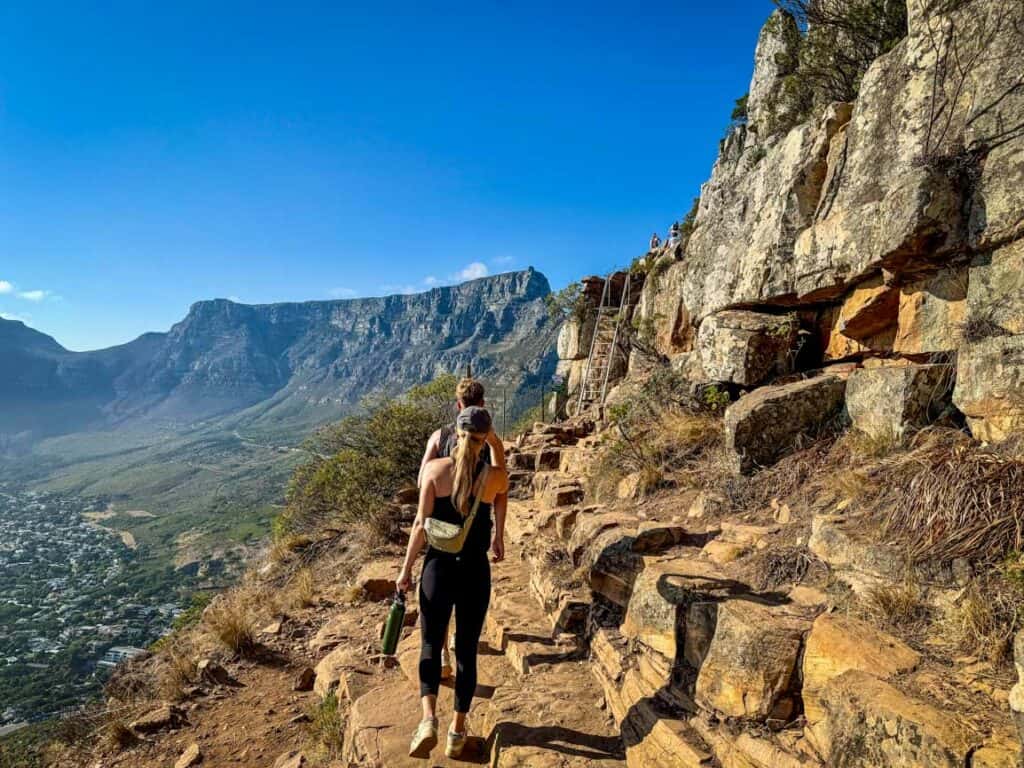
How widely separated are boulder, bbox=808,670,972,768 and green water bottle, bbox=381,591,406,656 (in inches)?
101

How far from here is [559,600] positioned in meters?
4.88

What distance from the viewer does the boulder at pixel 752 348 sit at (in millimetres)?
6629

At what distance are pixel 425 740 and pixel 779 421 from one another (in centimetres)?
451

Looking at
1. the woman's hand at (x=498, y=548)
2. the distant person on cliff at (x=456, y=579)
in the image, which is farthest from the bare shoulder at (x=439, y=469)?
the woman's hand at (x=498, y=548)

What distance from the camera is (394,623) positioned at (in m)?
3.69

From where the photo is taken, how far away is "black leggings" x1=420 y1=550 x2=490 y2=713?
335 cm

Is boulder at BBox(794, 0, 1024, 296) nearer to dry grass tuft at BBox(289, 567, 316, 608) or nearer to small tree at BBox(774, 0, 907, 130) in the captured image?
small tree at BBox(774, 0, 907, 130)

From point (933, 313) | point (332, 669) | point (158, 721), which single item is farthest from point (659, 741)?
point (158, 721)

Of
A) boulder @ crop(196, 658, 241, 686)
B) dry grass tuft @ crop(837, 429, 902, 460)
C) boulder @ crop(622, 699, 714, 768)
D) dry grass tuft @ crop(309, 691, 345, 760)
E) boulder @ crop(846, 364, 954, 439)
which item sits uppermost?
boulder @ crop(846, 364, 954, 439)

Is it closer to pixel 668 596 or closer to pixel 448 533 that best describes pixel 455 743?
pixel 448 533

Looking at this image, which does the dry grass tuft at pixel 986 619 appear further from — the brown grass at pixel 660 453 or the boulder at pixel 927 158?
the boulder at pixel 927 158

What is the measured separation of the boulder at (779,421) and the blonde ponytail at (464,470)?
3.40 m

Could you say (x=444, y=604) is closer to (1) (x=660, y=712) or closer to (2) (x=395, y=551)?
(1) (x=660, y=712)

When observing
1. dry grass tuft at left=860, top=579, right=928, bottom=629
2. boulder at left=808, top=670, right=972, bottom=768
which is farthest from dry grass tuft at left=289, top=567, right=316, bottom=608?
dry grass tuft at left=860, top=579, right=928, bottom=629
